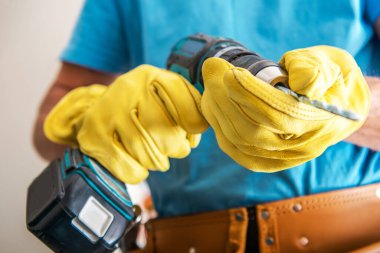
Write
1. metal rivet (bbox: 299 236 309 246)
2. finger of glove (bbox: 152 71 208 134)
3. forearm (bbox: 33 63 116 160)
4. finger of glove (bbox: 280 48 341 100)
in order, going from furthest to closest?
forearm (bbox: 33 63 116 160)
metal rivet (bbox: 299 236 309 246)
finger of glove (bbox: 152 71 208 134)
finger of glove (bbox: 280 48 341 100)

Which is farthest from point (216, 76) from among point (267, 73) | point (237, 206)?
point (237, 206)

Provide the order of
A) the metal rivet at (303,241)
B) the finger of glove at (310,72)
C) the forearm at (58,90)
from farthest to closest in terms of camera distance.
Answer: the forearm at (58,90)
the metal rivet at (303,241)
the finger of glove at (310,72)

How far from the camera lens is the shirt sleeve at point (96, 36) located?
71 cm

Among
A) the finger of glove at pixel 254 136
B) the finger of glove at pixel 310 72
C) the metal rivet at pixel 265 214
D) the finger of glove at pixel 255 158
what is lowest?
the metal rivet at pixel 265 214

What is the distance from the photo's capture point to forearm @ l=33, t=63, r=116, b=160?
68 centimetres

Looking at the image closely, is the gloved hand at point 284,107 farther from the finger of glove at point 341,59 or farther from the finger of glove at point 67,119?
the finger of glove at point 67,119

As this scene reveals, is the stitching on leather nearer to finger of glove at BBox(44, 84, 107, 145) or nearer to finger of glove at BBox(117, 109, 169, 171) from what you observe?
finger of glove at BBox(117, 109, 169, 171)

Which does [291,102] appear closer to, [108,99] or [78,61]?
[108,99]

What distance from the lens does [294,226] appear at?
0.49m

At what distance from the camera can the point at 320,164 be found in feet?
1.63

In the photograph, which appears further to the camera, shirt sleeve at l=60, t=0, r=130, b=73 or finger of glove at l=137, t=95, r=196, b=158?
shirt sleeve at l=60, t=0, r=130, b=73

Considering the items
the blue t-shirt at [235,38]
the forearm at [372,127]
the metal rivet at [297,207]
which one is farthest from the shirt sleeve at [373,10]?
the metal rivet at [297,207]

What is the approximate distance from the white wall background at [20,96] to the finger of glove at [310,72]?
0.35 metres

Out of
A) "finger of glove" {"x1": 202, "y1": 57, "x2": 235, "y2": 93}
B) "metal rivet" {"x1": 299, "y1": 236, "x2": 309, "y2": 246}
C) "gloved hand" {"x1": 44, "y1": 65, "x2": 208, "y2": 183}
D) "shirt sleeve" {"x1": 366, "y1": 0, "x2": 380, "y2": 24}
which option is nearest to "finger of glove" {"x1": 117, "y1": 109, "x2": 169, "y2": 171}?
"gloved hand" {"x1": 44, "y1": 65, "x2": 208, "y2": 183}
